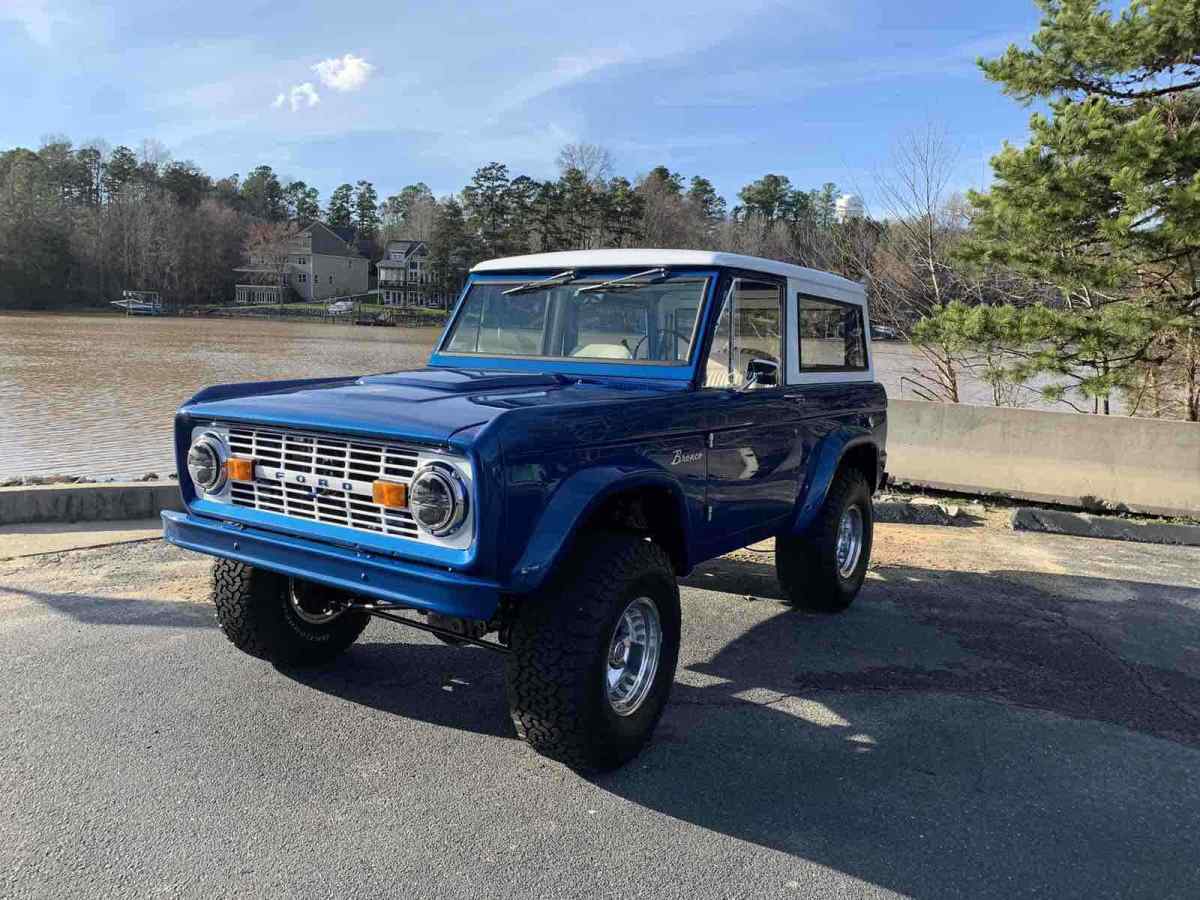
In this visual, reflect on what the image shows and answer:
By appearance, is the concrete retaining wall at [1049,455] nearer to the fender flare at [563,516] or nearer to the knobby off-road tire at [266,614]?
the fender flare at [563,516]

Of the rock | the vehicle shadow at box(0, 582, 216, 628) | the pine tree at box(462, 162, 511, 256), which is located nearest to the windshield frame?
the vehicle shadow at box(0, 582, 216, 628)

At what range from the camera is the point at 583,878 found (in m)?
2.85

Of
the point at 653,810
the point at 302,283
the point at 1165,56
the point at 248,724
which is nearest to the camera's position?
the point at 653,810

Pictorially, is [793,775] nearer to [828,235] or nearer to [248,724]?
[248,724]

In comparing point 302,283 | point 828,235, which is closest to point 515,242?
Answer: point 302,283

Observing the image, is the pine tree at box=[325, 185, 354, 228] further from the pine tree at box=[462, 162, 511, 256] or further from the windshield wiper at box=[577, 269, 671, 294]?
the windshield wiper at box=[577, 269, 671, 294]

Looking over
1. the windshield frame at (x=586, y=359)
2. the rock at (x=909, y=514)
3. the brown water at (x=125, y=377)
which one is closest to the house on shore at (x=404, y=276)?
the brown water at (x=125, y=377)

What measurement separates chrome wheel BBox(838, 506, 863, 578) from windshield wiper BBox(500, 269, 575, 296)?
2.45m

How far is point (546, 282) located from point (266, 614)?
7.21 ft

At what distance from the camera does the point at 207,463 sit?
381 cm

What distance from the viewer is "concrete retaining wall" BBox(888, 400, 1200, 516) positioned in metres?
8.85

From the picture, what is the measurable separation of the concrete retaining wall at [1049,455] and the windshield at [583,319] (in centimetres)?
642

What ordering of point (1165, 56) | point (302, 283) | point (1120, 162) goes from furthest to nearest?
point (302, 283) → point (1165, 56) → point (1120, 162)

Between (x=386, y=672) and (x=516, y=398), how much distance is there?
1.73 m
